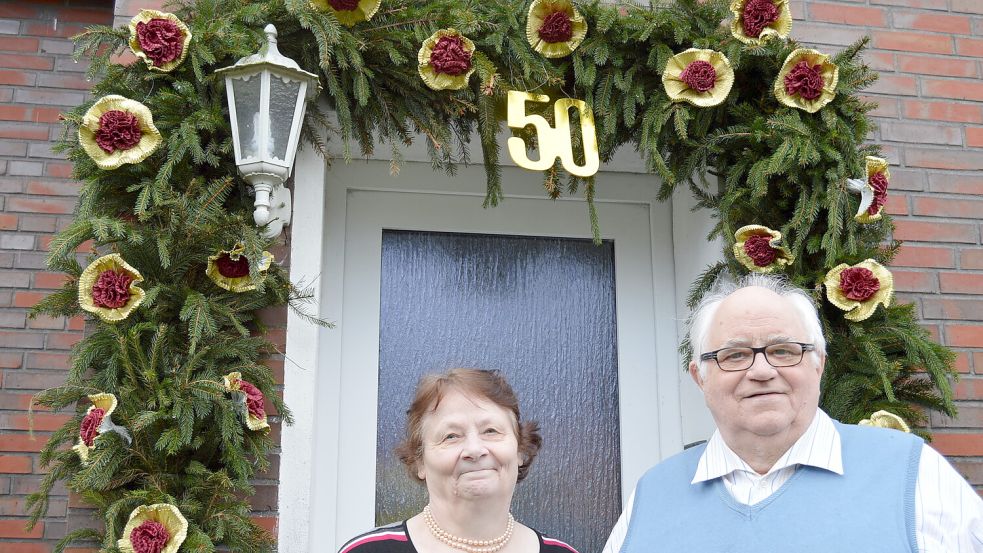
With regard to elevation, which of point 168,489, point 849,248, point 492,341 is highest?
point 849,248

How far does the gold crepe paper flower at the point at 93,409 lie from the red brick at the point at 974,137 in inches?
114

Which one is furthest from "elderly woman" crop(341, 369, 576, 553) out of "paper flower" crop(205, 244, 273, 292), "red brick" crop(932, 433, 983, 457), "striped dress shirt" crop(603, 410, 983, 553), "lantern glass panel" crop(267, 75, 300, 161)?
"red brick" crop(932, 433, 983, 457)

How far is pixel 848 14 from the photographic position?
3469mm

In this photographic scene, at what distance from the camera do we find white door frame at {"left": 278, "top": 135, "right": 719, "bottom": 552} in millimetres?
2879

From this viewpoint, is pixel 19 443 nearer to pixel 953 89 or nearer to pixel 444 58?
pixel 444 58

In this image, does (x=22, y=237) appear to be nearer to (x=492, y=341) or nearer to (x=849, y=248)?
(x=492, y=341)

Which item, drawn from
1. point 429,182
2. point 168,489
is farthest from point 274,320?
point 429,182

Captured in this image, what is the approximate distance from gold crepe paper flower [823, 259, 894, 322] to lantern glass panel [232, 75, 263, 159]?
1700mm

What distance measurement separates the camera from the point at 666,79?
3.00m

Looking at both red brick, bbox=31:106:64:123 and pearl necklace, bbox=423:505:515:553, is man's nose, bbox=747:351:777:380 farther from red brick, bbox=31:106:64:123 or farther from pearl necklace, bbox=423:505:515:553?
red brick, bbox=31:106:64:123

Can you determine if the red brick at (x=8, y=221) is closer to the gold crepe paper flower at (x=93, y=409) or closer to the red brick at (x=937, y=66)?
the gold crepe paper flower at (x=93, y=409)

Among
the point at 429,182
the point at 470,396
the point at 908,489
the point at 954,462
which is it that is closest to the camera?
the point at 908,489

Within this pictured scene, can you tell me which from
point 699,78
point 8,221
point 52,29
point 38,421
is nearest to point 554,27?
point 699,78

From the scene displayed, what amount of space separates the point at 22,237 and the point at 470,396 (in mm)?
2270
